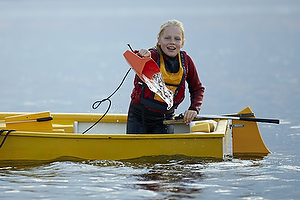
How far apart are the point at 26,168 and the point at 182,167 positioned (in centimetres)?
156

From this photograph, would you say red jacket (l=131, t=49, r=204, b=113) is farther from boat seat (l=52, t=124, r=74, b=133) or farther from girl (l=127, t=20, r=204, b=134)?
boat seat (l=52, t=124, r=74, b=133)

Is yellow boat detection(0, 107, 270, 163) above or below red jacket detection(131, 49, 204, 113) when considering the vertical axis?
below

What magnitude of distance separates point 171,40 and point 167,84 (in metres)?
0.45

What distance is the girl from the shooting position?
6.20 m

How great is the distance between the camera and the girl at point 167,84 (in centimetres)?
620

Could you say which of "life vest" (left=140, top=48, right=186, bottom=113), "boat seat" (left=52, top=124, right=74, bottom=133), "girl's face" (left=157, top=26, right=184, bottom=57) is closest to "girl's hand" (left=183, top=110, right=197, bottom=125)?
"life vest" (left=140, top=48, right=186, bottom=113)

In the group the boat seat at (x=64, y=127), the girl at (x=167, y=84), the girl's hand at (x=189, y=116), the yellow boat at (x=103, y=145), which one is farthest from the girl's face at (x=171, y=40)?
the boat seat at (x=64, y=127)

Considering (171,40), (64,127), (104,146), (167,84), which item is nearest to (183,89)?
(167,84)

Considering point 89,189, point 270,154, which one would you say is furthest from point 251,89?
point 89,189

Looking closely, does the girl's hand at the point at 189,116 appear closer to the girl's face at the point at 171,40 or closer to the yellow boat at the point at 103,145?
the yellow boat at the point at 103,145

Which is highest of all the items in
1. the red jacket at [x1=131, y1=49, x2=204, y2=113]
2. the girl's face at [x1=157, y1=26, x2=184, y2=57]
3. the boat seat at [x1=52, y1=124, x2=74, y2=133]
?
the girl's face at [x1=157, y1=26, x2=184, y2=57]

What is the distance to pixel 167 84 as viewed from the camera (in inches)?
246

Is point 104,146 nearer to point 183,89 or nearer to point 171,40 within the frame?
point 183,89

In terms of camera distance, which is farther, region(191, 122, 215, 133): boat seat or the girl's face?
region(191, 122, 215, 133): boat seat
